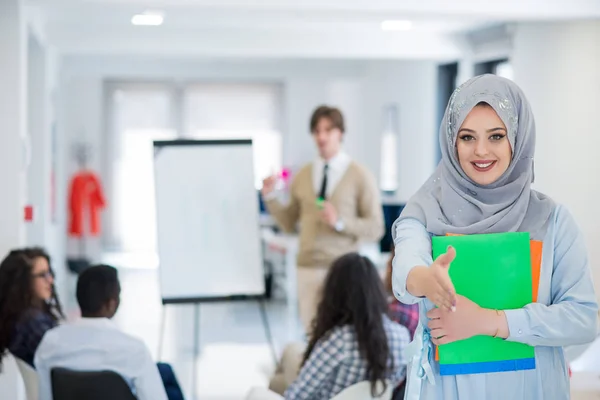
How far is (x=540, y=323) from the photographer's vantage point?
1424mm

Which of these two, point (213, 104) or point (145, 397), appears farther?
point (213, 104)

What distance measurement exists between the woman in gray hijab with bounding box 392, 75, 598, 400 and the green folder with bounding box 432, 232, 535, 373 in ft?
0.08

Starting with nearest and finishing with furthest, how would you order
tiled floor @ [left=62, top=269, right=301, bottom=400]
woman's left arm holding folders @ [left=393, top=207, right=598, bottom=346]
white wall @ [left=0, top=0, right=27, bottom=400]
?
woman's left arm holding folders @ [left=393, top=207, right=598, bottom=346], white wall @ [left=0, top=0, right=27, bottom=400], tiled floor @ [left=62, top=269, right=301, bottom=400]

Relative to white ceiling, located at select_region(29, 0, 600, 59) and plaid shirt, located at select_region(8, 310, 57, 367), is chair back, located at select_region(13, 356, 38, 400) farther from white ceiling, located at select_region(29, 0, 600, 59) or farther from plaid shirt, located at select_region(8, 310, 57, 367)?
white ceiling, located at select_region(29, 0, 600, 59)

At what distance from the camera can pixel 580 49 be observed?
4543 mm

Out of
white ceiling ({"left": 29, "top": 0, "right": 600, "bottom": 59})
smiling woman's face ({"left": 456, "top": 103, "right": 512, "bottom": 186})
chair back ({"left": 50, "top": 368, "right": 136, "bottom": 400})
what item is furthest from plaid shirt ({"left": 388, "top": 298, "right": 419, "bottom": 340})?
white ceiling ({"left": 29, "top": 0, "right": 600, "bottom": 59})

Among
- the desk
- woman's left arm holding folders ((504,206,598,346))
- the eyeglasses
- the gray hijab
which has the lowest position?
the desk

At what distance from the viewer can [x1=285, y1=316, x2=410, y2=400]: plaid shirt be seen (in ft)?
8.80

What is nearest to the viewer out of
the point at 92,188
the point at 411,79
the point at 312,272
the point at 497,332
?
the point at 497,332

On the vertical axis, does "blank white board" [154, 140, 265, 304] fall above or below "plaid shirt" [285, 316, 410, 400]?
above

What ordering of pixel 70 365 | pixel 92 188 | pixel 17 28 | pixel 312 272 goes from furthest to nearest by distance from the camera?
pixel 92 188 < pixel 312 272 < pixel 17 28 < pixel 70 365

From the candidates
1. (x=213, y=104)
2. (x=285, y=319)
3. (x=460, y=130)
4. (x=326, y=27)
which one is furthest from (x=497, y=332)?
(x=213, y=104)

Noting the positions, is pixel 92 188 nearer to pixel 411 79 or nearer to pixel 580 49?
pixel 411 79

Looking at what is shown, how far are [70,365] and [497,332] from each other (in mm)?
1546
